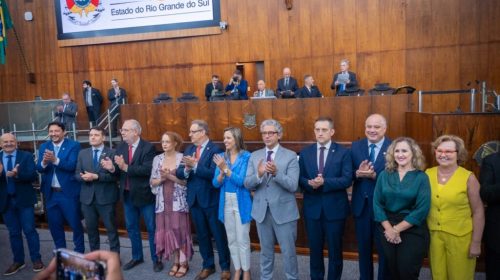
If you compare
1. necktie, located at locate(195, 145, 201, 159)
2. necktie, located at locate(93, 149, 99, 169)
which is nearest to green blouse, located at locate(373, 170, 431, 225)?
necktie, located at locate(195, 145, 201, 159)

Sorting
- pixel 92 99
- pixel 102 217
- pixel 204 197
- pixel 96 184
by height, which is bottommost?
pixel 102 217

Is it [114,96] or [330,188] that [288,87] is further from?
[330,188]

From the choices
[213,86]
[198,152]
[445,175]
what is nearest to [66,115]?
[213,86]

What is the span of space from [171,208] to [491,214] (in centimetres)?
265

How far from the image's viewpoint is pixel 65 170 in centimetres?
427

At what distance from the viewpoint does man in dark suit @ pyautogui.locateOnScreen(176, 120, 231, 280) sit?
3.81m

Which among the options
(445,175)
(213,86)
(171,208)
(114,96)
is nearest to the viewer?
(445,175)

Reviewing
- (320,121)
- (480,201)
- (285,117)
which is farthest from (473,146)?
(285,117)

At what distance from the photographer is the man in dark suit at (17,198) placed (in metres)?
4.30

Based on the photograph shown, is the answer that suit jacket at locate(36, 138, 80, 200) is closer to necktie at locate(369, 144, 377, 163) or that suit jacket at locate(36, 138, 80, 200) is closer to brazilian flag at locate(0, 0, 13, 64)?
necktie at locate(369, 144, 377, 163)

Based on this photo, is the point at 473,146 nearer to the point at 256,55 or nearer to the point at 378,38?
the point at 378,38

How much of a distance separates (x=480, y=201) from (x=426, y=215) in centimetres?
37

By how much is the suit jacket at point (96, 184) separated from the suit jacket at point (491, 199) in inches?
124

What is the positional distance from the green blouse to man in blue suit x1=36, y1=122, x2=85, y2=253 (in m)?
3.00
